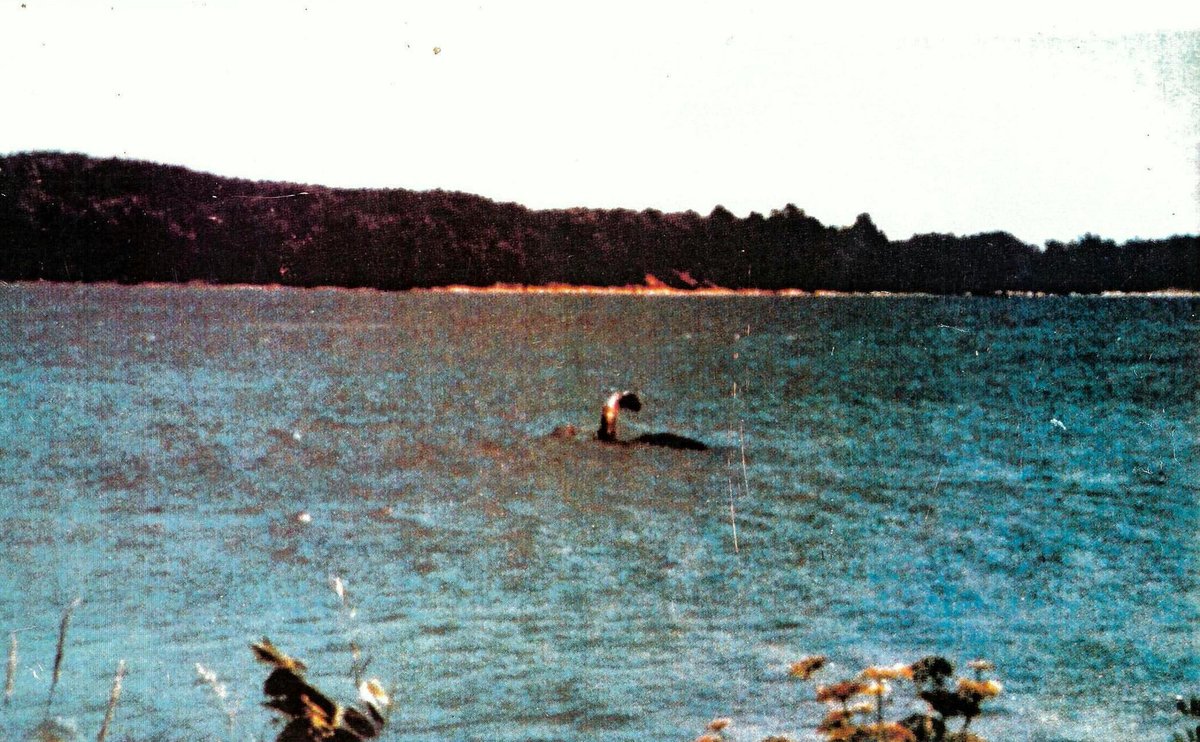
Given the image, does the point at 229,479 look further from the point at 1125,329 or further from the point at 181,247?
the point at 1125,329

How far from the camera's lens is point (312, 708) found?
371 centimetres

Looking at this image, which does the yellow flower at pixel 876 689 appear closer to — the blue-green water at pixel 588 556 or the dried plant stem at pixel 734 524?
the blue-green water at pixel 588 556

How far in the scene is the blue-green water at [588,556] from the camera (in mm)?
12227

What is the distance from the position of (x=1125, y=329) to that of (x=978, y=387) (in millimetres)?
80582

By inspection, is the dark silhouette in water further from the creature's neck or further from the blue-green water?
the blue-green water

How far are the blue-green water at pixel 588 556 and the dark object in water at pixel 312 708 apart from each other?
6233mm

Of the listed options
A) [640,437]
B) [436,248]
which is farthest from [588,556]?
[436,248]

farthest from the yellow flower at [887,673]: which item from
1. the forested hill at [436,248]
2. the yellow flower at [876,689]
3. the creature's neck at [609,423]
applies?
the forested hill at [436,248]

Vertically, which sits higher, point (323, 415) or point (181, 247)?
point (181, 247)

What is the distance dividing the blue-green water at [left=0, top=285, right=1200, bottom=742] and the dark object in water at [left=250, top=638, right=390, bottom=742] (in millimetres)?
6233

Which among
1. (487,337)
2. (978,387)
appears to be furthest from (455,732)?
(487,337)

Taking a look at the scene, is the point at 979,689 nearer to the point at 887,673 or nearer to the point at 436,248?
the point at 887,673

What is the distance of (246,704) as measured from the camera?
1148 cm

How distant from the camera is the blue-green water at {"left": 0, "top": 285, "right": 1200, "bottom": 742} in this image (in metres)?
12.2
